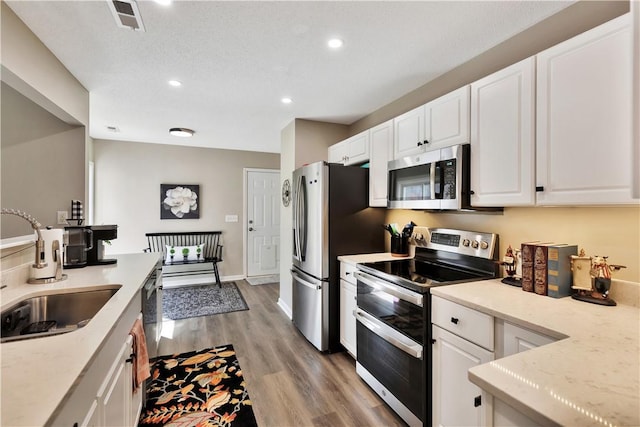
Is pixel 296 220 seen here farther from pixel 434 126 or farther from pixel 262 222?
pixel 262 222

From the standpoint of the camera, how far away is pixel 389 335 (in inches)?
76.1

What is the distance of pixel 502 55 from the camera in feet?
6.53

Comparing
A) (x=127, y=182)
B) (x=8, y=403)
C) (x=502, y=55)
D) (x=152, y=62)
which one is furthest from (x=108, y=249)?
(x=502, y=55)

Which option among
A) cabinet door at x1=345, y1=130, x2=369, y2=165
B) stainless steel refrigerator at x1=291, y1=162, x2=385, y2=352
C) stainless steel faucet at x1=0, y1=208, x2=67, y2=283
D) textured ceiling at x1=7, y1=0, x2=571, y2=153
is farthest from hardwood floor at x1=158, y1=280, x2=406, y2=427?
textured ceiling at x1=7, y1=0, x2=571, y2=153

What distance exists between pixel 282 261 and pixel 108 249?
315cm

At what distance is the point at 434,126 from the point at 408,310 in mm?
1296

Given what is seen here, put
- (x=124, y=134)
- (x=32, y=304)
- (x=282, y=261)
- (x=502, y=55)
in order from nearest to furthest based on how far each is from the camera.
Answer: (x=32, y=304)
(x=502, y=55)
(x=282, y=261)
(x=124, y=134)

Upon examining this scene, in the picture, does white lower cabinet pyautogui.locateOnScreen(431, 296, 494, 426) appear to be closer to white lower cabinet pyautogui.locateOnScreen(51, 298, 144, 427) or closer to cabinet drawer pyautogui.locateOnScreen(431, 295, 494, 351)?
Answer: cabinet drawer pyautogui.locateOnScreen(431, 295, 494, 351)

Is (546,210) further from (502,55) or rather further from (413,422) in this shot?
(413,422)

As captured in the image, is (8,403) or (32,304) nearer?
(8,403)

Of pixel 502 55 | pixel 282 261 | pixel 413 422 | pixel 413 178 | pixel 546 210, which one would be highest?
pixel 502 55

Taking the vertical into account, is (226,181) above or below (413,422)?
above

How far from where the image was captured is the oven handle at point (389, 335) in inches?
68.2

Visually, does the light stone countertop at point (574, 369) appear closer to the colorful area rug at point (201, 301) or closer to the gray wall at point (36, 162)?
the gray wall at point (36, 162)
